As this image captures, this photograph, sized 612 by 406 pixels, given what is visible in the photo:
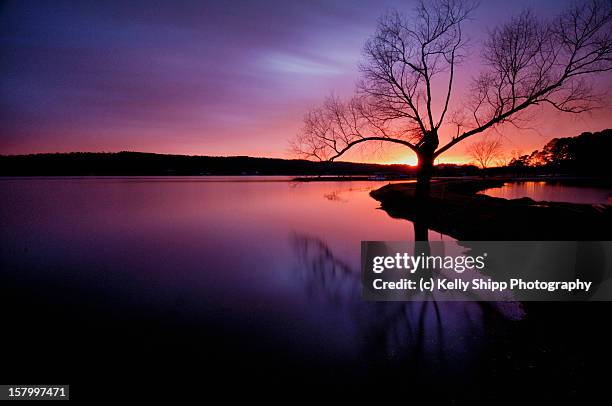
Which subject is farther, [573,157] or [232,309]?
[573,157]

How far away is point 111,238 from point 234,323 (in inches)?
712

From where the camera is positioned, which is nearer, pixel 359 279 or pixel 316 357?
pixel 316 357

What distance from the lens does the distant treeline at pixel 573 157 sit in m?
105

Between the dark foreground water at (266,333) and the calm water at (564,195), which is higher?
the calm water at (564,195)

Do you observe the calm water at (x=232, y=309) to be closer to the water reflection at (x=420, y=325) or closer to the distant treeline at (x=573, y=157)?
the water reflection at (x=420, y=325)

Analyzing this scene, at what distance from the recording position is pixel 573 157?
12694cm

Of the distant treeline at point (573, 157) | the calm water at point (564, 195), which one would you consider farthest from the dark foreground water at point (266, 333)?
the distant treeline at point (573, 157)

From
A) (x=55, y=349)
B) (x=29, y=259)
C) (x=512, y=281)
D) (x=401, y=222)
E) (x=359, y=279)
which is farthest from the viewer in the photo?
(x=401, y=222)

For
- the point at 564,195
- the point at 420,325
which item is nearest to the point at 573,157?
the point at 564,195

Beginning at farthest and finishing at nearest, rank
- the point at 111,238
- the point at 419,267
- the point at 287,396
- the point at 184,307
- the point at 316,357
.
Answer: the point at 111,238
the point at 419,267
the point at 184,307
the point at 316,357
the point at 287,396

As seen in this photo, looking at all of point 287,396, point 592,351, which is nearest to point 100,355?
point 287,396

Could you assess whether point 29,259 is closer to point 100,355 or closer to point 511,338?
point 100,355

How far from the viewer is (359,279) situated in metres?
12.2

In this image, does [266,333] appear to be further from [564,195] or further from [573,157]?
[573,157]
